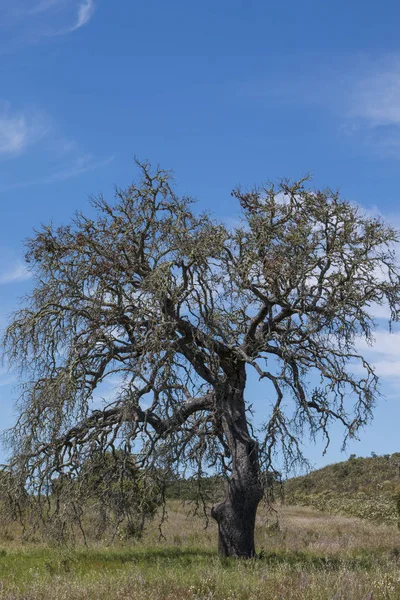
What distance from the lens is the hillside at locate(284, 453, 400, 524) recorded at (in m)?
43.5

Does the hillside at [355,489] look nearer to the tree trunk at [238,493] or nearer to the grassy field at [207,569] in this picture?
the grassy field at [207,569]

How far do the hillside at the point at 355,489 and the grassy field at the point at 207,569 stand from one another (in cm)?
1404

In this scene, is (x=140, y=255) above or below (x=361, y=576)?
above

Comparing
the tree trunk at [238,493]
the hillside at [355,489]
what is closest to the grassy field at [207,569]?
the tree trunk at [238,493]

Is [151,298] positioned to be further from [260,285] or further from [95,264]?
[260,285]

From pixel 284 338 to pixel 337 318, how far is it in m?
1.55

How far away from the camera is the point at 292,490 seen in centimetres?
6512

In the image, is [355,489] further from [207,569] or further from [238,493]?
[207,569]

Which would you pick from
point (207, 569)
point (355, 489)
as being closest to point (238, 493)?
point (207, 569)

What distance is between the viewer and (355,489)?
2354 inches

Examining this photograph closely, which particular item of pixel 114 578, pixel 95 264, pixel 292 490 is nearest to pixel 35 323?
pixel 95 264

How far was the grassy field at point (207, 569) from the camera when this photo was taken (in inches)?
405

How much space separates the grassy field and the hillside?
46.1ft

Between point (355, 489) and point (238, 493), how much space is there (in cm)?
4554
